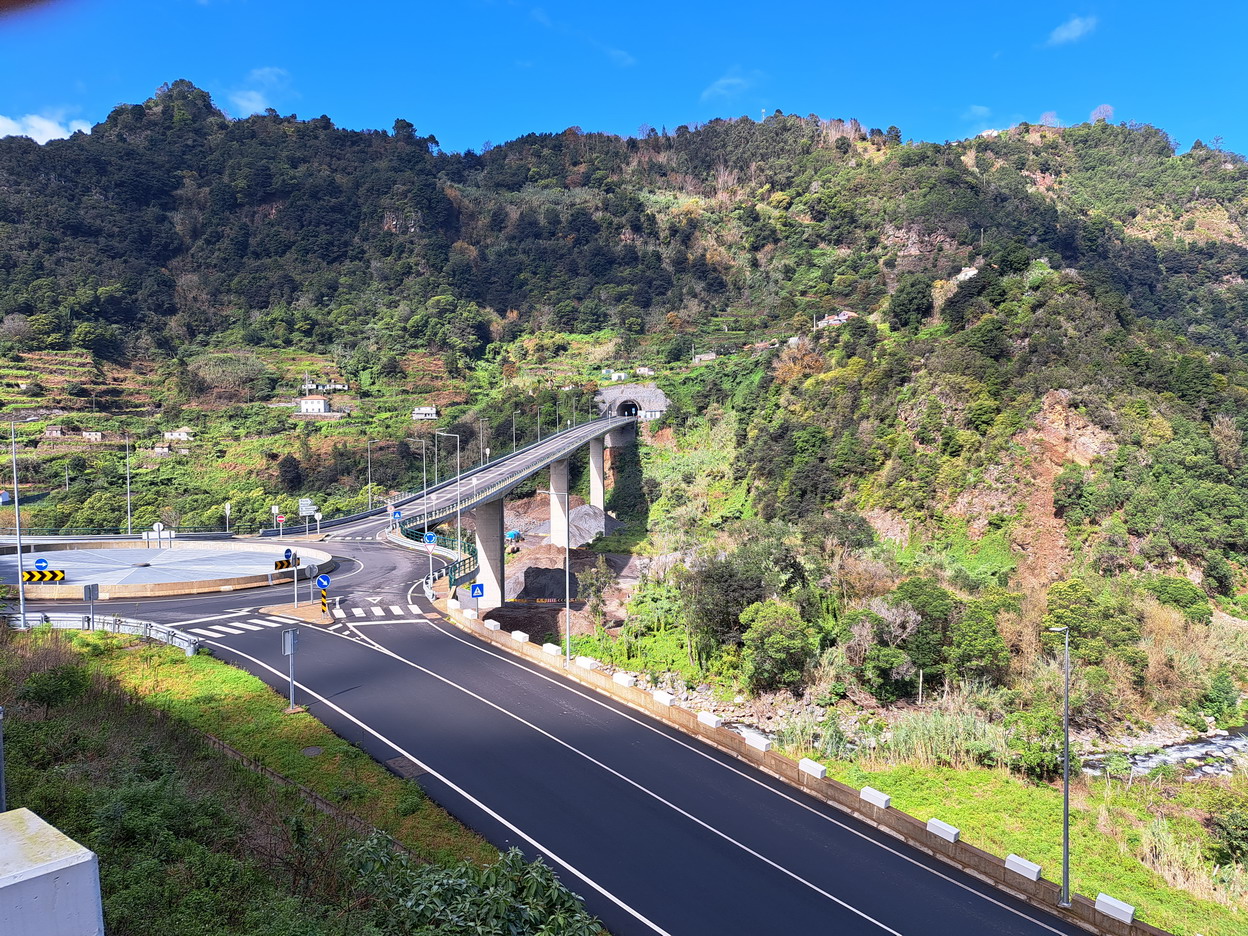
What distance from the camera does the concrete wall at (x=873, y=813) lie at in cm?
1462

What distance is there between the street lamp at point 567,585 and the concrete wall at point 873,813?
1.08m

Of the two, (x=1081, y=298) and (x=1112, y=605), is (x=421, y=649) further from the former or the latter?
(x=1081, y=298)

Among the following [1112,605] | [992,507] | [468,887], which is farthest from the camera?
[992,507]

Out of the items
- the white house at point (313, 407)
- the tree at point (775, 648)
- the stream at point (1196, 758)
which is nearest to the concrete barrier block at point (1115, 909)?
the stream at point (1196, 758)

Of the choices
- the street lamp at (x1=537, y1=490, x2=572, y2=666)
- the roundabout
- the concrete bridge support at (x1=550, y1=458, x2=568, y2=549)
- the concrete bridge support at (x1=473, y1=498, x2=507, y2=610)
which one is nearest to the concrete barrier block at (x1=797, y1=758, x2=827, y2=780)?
the street lamp at (x1=537, y1=490, x2=572, y2=666)

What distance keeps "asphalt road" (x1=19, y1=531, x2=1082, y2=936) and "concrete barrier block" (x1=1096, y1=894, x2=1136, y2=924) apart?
0.78m

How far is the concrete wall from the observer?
1462 cm

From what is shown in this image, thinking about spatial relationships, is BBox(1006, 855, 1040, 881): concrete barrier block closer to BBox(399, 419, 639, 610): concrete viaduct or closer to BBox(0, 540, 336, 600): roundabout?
BBox(399, 419, 639, 610): concrete viaduct

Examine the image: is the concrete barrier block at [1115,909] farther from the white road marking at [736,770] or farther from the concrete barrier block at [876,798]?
the concrete barrier block at [876,798]

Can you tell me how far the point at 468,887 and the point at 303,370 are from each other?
95.2 m

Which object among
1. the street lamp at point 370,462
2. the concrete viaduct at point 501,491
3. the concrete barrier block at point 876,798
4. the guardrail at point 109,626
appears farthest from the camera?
the street lamp at point 370,462

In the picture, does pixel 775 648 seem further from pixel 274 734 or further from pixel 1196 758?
pixel 274 734

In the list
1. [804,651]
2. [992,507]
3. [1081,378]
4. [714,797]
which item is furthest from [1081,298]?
[714,797]

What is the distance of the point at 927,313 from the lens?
210ft
